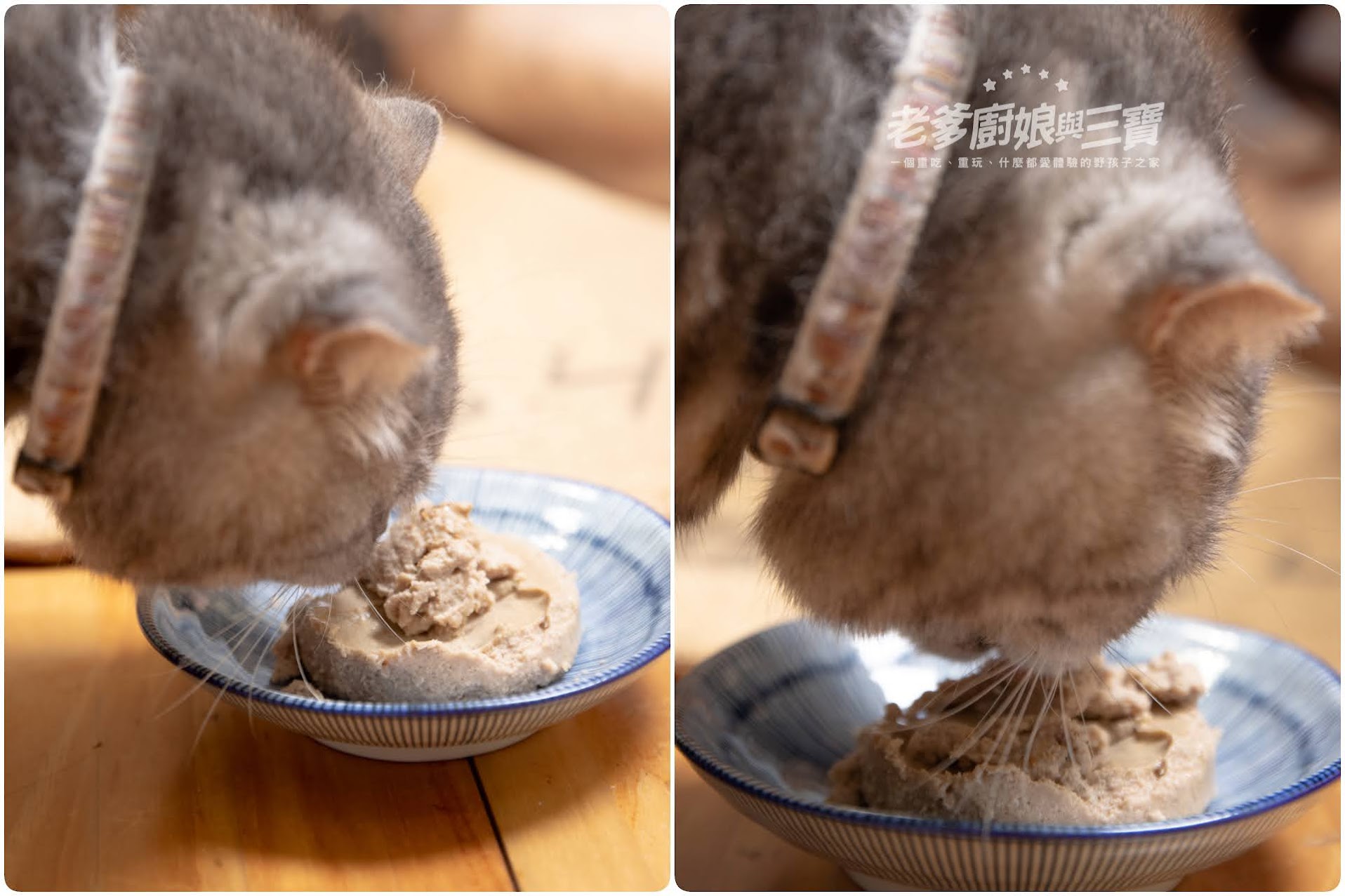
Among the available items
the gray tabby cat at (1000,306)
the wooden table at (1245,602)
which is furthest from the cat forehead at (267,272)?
the wooden table at (1245,602)

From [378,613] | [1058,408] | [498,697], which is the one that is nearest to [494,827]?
[498,697]

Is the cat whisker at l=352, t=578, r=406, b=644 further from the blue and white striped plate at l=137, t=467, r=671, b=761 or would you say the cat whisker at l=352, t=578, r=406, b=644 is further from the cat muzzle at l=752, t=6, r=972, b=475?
the cat muzzle at l=752, t=6, r=972, b=475

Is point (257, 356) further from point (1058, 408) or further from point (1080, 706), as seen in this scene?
point (1080, 706)

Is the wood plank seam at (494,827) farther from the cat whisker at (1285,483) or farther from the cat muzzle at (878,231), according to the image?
the cat whisker at (1285,483)

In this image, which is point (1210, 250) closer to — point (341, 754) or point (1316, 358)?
point (1316, 358)

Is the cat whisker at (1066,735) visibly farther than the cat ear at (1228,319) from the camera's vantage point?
Yes

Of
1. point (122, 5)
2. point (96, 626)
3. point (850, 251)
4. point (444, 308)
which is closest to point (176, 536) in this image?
point (444, 308)

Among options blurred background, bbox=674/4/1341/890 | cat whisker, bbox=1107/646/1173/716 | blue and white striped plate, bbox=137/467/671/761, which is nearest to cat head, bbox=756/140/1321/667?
blurred background, bbox=674/4/1341/890
